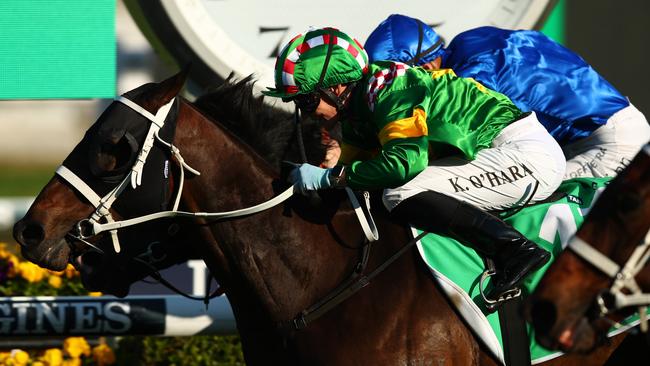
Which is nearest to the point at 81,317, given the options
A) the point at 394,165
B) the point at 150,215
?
the point at 150,215

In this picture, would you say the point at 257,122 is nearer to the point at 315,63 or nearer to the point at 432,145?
the point at 315,63

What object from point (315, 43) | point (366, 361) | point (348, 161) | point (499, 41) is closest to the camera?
point (366, 361)

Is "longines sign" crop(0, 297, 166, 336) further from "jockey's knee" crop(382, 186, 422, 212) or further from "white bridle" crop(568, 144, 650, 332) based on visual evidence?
"white bridle" crop(568, 144, 650, 332)

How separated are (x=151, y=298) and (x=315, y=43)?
5.69 ft

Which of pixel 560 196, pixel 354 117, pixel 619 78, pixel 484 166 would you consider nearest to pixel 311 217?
pixel 354 117

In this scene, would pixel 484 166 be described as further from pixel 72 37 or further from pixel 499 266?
pixel 72 37

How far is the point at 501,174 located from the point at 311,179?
61 cm

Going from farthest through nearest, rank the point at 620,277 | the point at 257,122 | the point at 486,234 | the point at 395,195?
1. the point at 257,122
2. the point at 395,195
3. the point at 486,234
4. the point at 620,277

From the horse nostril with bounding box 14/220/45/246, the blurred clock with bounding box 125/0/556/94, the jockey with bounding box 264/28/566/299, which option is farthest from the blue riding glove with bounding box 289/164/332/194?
the blurred clock with bounding box 125/0/556/94

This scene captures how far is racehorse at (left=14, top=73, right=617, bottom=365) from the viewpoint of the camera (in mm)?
2928

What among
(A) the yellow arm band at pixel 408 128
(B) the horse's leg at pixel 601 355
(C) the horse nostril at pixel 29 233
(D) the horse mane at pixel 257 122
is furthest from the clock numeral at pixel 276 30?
(B) the horse's leg at pixel 601 355

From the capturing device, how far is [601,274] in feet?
6.55

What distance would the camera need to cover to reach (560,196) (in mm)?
3303

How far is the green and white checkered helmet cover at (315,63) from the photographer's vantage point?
304 cm
